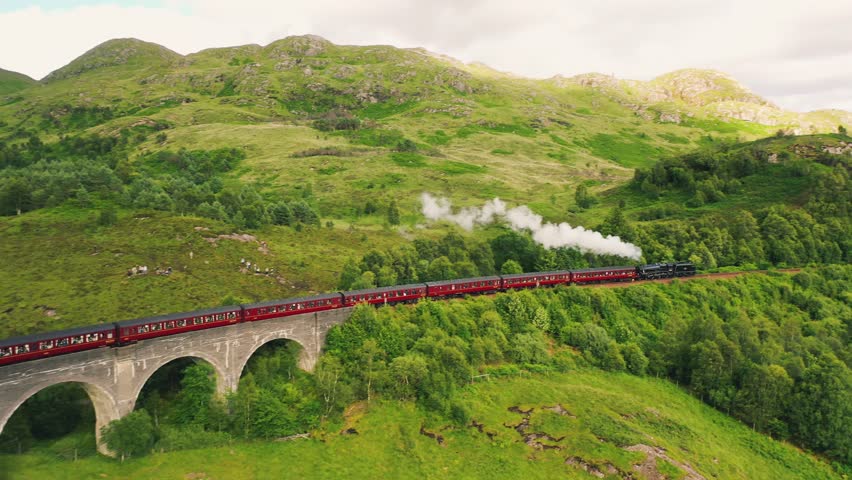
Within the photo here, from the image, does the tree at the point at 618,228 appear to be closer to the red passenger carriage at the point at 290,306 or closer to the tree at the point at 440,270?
the tree at the point at 440,270

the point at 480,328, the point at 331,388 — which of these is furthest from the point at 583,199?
the point at 331,388

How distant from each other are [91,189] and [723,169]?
147743 mm

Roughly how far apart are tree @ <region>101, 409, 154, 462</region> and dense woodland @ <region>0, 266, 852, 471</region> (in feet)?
0.28

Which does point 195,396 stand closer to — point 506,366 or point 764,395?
point 506,366

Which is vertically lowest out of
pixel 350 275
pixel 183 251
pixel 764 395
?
pixel 764 395

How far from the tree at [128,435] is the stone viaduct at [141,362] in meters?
1.26

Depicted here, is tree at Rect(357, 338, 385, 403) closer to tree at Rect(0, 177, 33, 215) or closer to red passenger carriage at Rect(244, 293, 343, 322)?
red passenger carriage at Rect(244, 293, 343, 322)

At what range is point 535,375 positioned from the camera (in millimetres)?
46719

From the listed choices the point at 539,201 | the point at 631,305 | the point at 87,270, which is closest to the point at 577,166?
the point at 539,201

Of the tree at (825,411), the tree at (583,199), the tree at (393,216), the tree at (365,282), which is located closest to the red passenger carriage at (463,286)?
the tree at (365,282)

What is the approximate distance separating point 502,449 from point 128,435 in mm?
28156

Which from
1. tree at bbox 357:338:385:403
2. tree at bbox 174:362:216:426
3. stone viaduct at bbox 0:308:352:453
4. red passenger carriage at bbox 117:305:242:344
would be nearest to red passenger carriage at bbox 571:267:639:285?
tree at bbox 357:338:385:403

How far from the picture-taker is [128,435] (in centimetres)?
3200

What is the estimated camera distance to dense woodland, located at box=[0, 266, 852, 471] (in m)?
36.5
